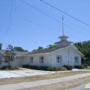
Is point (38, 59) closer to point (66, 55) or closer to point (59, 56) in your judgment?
point (59, 56)

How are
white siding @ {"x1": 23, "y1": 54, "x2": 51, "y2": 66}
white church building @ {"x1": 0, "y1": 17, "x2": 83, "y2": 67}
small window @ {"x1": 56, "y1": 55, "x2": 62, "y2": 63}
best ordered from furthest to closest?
small window @ {"x1": 56, "y1": 55, "x2": 62, "y2": 63} < white siding @ {"x1": 23, "y1": 54, "x2": 51, "y2": 66} < white church building @ {"x1": 0, "y1": 17, "x2": 83, "y2": 67}

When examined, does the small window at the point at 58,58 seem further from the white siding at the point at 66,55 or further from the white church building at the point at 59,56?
the white siding at the point at 66,55

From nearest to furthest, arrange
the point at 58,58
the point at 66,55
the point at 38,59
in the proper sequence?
the point at 58,58 < the point at 66,55 < the point at 38,59

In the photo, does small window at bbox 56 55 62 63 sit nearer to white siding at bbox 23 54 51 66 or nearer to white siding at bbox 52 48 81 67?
white siding at bbox 52 48 81 67

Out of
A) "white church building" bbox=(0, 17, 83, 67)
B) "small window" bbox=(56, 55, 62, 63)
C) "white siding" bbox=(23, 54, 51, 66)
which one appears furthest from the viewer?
"small window" bbox=(56, 55, 62, 63)

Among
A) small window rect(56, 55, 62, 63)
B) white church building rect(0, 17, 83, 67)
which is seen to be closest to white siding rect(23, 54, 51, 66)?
white church building rect(0, 17, 83, 67)

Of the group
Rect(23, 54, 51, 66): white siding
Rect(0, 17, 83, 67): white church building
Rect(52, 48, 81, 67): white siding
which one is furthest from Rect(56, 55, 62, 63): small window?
Rect(23, 54, 51, 66): white siding

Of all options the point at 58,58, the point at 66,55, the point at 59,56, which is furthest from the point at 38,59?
the point at 66,55

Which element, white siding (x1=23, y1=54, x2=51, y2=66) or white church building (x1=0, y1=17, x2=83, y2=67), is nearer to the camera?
white church building (x1=0, y1=17, x2=83, y2=67)

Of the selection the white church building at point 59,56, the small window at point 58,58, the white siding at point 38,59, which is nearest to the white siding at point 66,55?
the white church building at point 59,56

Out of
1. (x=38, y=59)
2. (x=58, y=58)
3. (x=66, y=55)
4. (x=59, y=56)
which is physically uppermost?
(x=66, y=55)

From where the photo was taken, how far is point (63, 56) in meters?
25.9

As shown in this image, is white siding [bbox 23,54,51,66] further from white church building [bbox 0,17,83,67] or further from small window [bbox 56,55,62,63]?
small window [bbox 56,55,62,63]

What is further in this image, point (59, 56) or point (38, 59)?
point (38, 59)
